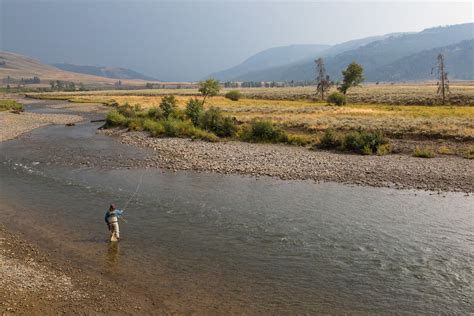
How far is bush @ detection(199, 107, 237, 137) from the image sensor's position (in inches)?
2089

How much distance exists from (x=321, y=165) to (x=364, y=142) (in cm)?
782

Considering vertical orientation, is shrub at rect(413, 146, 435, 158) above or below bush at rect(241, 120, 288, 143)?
below

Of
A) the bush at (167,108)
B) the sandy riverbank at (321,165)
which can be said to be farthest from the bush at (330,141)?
the bush at (167,108)

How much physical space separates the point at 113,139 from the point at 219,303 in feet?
142

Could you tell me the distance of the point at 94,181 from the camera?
3147 centimetres

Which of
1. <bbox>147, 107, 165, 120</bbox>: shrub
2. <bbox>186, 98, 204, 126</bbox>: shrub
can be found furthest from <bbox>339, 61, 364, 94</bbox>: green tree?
<bbox>186, 98, 204, 126</bbox>: shrub

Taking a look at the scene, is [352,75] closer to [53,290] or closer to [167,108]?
[167,108]

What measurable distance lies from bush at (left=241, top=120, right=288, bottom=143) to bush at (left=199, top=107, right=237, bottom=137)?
324 centimetres

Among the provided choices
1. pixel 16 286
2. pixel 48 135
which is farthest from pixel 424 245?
pixel 48 135

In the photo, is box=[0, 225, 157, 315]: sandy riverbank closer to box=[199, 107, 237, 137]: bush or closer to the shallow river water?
the shallow river water

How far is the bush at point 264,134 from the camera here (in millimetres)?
48562

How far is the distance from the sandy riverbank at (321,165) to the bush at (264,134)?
3.10 m

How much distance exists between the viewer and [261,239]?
19828 mm

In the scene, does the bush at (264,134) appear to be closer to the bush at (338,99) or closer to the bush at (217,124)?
the bush at (217,124)
